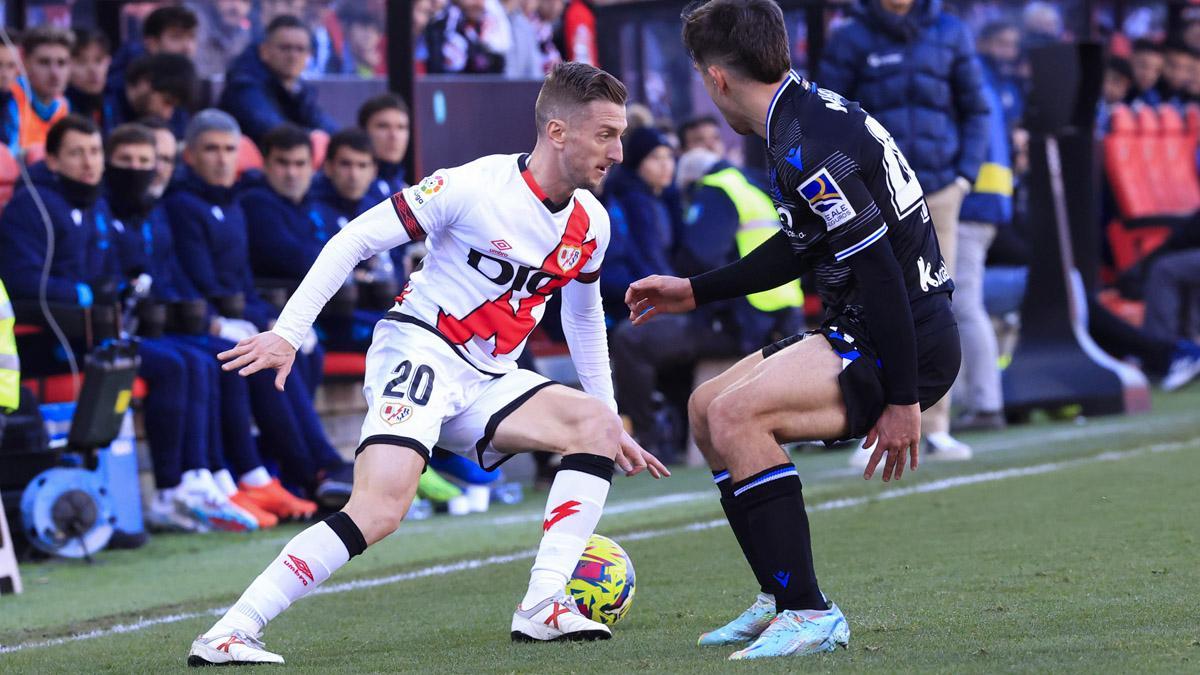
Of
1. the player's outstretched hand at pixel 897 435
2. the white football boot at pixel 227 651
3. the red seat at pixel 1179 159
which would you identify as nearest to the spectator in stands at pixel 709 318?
the player's outstretched hand at pixel 897 435

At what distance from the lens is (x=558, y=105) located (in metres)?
5.20

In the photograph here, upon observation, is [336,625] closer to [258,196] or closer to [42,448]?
[42,448]

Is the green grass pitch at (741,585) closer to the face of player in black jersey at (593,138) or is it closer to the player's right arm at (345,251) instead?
the player's right arm at (345,251)

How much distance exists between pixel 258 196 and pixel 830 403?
598 centimetres

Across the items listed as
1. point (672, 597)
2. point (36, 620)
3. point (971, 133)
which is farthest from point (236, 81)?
point (672, 597)

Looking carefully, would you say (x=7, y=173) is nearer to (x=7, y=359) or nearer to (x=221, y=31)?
(x=7, y=359)

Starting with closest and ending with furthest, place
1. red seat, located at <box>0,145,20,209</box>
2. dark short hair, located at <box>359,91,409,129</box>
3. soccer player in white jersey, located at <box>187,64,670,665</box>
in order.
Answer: soccer player in white jersey, located at <box>187,64,670,665</box>, red seat, located at <box>0,145,20,209</box>, dark short hair, located at <box>359,91,409,129</box>

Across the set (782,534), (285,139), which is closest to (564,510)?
(782,534)

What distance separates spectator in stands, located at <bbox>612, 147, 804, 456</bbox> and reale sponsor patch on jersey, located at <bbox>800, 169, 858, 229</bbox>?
5896 millimetres

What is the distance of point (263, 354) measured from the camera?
462 cm

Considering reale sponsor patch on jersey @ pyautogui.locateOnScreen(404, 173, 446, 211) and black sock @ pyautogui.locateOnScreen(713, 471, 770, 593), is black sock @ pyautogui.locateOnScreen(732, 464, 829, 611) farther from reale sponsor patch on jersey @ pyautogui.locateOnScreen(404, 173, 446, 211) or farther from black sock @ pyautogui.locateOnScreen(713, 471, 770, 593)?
reale sponsor patch on jersey @ pyautogui.locateOnScreen(404, 173, 446, 211)

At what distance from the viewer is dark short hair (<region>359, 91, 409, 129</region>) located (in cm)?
1066

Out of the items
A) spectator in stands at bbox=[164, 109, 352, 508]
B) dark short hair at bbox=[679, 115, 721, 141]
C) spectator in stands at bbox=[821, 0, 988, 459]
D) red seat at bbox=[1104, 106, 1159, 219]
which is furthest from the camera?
red seat at bbox=[1104, 106, 1159, 219]

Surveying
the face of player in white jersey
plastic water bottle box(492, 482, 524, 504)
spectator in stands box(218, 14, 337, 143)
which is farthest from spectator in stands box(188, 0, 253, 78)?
the face of player in white jersey
